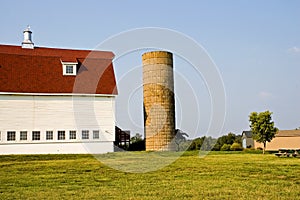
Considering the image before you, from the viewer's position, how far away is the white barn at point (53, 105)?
29.7 meters

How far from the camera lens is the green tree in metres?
35.2

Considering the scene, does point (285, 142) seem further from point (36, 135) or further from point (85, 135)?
point (36, 135)

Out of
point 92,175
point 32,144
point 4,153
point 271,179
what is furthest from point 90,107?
point 271,179

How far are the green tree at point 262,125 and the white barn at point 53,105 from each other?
482 inches

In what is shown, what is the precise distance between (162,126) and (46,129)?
28.6ft

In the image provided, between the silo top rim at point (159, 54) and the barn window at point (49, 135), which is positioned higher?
the silo top rim at point (159, 54)

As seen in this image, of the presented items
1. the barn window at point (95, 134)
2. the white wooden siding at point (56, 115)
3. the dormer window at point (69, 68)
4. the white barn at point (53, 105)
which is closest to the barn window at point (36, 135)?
the white barn at point (53, 105)

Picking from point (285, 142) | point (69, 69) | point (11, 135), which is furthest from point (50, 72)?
point (285, 142)

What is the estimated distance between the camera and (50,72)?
32281 mm

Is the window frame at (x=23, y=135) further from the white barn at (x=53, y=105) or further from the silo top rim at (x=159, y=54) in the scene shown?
the silo top rim at (x=159, y=54)

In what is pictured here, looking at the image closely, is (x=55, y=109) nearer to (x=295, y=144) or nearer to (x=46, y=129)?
(x=46, y=129)

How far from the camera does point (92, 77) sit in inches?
1299

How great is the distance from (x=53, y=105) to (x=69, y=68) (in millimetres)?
3550

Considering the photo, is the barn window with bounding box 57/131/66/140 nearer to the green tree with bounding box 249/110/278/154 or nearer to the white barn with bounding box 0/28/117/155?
the white barn with bounding box 0/28/117/155
